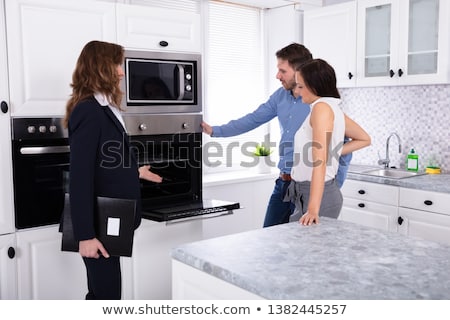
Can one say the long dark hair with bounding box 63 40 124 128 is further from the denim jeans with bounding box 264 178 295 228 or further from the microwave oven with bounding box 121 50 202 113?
the denim jeans with bounding box 264 178 295 228

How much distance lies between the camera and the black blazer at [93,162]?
76.3 inches

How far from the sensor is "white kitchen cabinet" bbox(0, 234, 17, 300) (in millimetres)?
2301

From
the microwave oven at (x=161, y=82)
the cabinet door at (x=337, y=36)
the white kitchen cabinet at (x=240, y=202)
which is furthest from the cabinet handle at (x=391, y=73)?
the microwave oven at (x=161, y=82)

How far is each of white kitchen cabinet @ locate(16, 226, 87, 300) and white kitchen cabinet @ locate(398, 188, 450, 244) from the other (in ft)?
6.45

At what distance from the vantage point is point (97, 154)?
1.97m

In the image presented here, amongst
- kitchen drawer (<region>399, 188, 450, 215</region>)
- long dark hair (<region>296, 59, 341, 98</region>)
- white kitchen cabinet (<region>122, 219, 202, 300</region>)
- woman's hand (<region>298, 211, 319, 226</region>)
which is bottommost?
white kitchen cabinet (<region>122, 219, 202, 300</region>)

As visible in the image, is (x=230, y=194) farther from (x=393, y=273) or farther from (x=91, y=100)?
(x=393, y=273)

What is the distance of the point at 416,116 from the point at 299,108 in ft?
4.35

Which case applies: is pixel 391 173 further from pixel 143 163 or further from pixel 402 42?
pixel 143 163

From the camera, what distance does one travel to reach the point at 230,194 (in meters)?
3.64

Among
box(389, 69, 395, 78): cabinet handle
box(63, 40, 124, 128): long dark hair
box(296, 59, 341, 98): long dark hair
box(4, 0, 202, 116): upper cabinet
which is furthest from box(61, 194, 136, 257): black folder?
box(389, 69, 395, 78): cabinet handle

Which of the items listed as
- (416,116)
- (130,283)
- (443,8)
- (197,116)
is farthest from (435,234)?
(130,283)

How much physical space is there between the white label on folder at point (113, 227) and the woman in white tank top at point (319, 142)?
72 cm

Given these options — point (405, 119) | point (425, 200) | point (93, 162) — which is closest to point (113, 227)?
point (93, 162)
